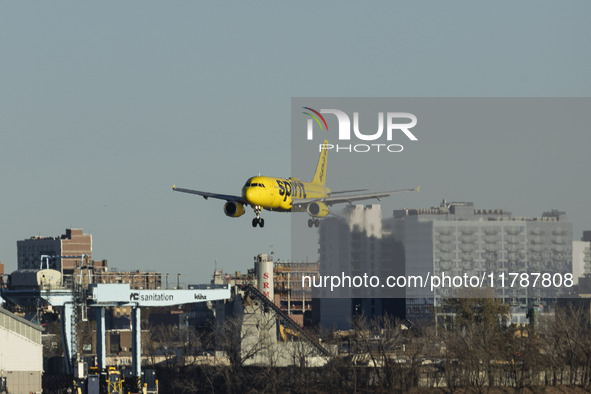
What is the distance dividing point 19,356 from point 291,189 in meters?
30.0

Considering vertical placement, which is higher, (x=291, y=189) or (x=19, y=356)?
(x=291, y=189)

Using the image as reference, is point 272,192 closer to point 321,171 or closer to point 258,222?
point 258,222

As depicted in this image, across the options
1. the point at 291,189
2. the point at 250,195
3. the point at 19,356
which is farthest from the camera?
the point at 291,189

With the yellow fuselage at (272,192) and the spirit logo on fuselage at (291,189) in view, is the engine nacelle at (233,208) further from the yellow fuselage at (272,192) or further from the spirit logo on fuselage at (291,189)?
the spirit logo on fuselage at (291,189)

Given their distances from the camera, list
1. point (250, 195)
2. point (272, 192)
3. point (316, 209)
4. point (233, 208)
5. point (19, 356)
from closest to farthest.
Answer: point (19, 356) → point (250, 195) → point (272, 192) → point (233, 208) → point (316, 209)

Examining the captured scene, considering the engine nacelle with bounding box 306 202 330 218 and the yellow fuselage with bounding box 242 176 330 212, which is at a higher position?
the yellow fuselage with bounding box 242 176 330 212

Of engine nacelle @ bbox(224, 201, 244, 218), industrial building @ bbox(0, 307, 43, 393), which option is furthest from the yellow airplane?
industrial building @ bbox(0, 307, 43, 393)

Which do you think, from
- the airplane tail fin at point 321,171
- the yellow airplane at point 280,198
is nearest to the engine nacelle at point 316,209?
the yellow airplane at point 280,198

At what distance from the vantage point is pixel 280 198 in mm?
123062

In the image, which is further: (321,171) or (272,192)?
(321,171)

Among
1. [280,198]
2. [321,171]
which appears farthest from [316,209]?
[321,171]

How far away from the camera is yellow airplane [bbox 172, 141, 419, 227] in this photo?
11906 centimetres

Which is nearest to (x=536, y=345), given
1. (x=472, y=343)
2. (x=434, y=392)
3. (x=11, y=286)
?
(x=472, y=343)

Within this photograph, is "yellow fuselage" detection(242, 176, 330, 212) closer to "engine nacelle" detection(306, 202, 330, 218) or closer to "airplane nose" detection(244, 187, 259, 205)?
"airplane nose" detection(244, 187, 259, 205)
